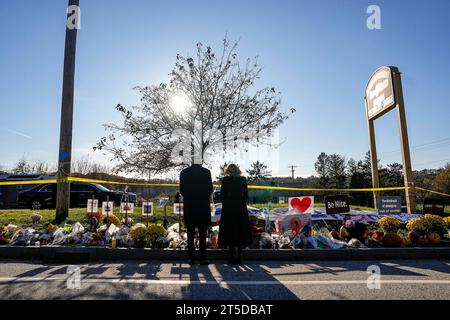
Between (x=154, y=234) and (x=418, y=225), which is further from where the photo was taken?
(x=418, y=225)

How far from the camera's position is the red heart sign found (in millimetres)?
6656

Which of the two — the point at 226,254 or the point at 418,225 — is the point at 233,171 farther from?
the point at 418,225

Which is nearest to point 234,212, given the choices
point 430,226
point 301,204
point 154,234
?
point 154,234

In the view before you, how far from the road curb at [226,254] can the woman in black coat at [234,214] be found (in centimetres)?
45

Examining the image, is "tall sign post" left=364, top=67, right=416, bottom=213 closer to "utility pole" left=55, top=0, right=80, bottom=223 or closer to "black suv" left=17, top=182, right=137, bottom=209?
"utility pole" left=55, top=0, right=80, bottom=223

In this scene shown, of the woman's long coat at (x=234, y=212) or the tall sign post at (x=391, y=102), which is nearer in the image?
the woman's long coat at (x=234, y=212)

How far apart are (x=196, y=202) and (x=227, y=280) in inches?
63.6

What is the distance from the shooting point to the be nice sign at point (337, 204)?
6.93 meters

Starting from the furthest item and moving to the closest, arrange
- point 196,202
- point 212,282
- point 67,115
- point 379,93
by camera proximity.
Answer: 1. point 379,93
2. point 67,115
3. point 196,202
4. point 212,282

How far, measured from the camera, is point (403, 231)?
284 inches

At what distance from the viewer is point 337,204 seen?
6961 mm

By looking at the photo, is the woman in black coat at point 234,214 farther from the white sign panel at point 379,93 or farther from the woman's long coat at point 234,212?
the white sign panel at point 379,93

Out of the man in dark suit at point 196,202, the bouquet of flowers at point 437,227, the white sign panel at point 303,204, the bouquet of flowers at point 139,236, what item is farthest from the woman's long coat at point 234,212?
the bouquet of flowers at point 437,227
